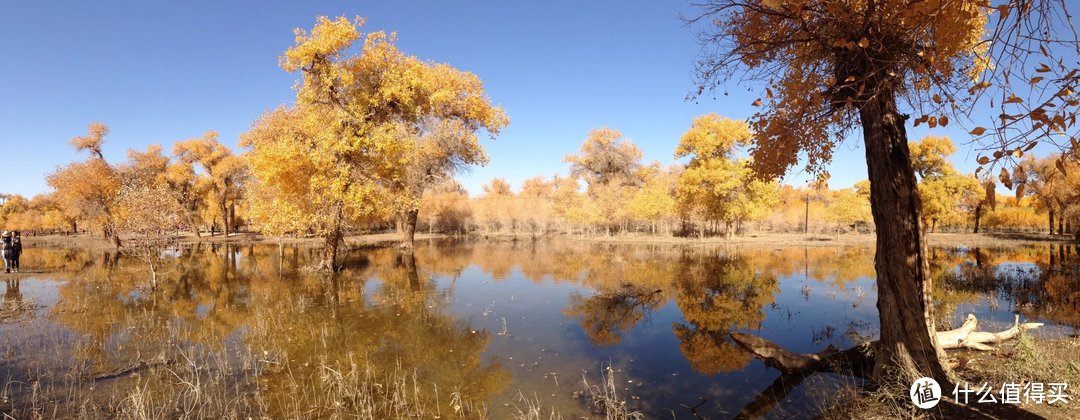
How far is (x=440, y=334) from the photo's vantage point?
11.3m

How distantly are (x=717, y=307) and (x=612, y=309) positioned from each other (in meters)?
3.12

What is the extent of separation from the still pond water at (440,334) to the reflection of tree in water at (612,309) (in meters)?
0.09

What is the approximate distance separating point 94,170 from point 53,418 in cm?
4139

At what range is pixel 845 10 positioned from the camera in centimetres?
550

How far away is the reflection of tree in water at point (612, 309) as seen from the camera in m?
11.5

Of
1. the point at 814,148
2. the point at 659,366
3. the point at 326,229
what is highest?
the point at 814,148

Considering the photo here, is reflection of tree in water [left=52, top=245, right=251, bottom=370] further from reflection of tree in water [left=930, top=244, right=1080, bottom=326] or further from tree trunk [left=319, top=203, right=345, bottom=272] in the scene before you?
reflection of tree in water [left=930, top=244, right=1080, bottom=326]

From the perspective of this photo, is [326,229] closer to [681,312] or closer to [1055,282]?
[681,312]

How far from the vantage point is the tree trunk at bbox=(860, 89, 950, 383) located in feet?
20.8

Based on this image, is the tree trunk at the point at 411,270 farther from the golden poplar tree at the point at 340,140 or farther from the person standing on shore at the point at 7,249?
the person standing on shore at the point at 7,249

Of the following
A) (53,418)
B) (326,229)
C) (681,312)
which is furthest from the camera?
(326,229)

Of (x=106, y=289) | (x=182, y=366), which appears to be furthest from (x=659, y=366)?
(x=106, y=289)

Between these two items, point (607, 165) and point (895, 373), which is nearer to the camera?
point (895, 373)

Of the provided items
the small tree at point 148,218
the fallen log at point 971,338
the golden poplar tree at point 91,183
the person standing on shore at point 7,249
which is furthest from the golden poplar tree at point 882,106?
the golden poplar tree at point 91,183
